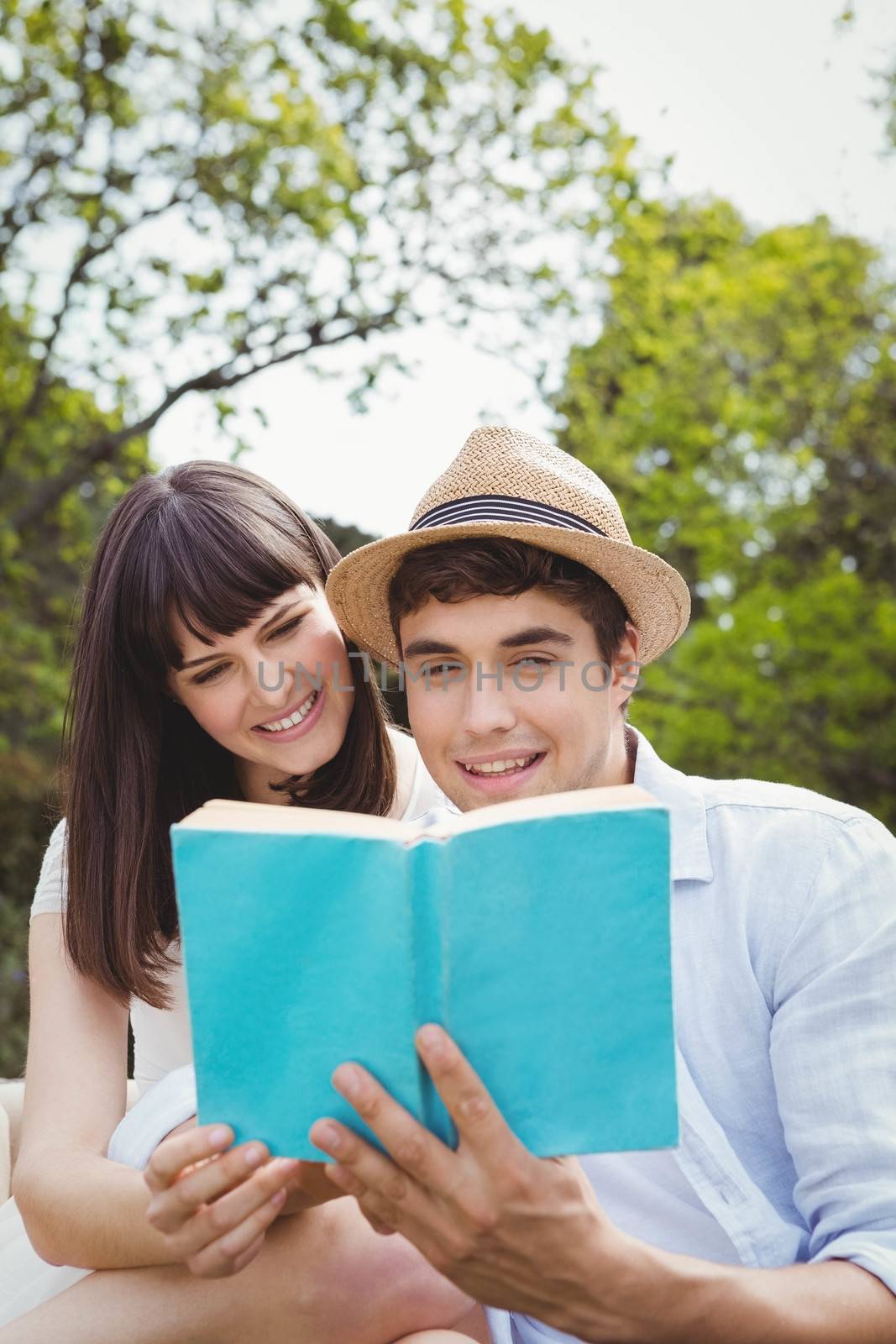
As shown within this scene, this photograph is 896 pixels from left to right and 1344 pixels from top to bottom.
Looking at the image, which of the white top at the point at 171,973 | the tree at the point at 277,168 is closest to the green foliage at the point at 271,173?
the tree at the point at 277,168

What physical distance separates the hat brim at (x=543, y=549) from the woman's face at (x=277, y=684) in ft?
0.47

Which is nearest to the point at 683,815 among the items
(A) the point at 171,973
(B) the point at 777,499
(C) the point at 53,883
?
(A) the point at 171,973

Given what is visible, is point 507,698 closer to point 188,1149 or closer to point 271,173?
point 188,1149

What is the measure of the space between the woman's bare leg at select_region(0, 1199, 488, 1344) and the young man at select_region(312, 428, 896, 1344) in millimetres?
178


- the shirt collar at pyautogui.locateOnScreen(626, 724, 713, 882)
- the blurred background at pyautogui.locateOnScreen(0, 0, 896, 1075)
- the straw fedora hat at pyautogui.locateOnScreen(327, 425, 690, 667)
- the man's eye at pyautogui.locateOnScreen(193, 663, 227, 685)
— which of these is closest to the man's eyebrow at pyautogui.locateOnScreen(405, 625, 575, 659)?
the straw fedora hat at pyautogui.locateOnScreen(327, 425, 690, 667)

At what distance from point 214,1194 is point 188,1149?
8cm

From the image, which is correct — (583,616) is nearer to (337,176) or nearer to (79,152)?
(337,176)

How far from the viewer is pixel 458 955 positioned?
4.26 ft

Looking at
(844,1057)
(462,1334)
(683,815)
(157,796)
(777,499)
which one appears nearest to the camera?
(844,1057)

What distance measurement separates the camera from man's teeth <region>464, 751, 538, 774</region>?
2281 mm

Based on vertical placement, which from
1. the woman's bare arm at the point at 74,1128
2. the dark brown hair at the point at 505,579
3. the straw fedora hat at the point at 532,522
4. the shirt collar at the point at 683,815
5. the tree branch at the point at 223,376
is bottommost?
the woman's bare arm at the point at 74,1128

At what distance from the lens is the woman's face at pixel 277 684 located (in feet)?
9.16

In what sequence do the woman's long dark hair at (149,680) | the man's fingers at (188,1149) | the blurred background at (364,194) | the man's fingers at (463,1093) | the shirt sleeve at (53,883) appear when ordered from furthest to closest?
1. the blurred background at (364,194)
2. the shirt sleeve at (53,883)
3. the woman's long dark hair at (149,680)
4. the man's fingers at (188,1149)
5. the man's fingers at (463,1093)

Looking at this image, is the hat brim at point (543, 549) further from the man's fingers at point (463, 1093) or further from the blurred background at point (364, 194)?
the blurred background at point (364, 194)
